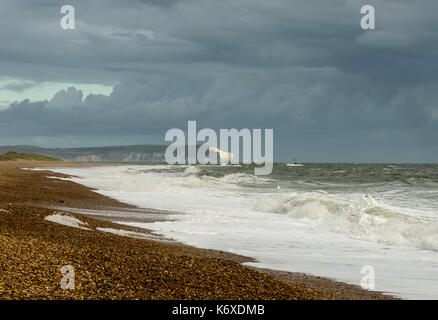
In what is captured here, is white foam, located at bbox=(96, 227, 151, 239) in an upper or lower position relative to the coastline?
lower

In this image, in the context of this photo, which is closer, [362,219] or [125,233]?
[125,233]

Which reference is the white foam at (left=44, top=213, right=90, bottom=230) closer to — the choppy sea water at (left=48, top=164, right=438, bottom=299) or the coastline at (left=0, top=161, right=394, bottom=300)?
the coastline at (left=0, top=161, right=394, bottom=300)

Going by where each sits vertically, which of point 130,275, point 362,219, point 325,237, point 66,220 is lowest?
point 325,237

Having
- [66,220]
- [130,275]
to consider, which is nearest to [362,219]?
[66,220]

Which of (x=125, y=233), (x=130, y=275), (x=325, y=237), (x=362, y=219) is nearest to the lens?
(x=130, y=275)

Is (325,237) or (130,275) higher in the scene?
(130,275)

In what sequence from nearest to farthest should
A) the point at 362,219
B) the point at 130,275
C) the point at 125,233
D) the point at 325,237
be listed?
the point at 130,275 < the point at 125,233 < the point at 325,237 < the point at 362,219

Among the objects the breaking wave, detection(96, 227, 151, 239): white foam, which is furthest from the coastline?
the breaking wave

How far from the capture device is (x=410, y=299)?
8.20m

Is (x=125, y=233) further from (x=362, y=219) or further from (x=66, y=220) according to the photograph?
(x=362, y=219)

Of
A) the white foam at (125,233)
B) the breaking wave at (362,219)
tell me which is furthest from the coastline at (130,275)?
the breaking wave at (362,219)

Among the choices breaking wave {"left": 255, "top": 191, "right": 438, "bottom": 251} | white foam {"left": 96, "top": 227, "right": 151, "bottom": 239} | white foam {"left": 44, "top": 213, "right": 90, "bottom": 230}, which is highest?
white foam {"left": 44, "top": 213, "right": 90, "bottom": 230}
